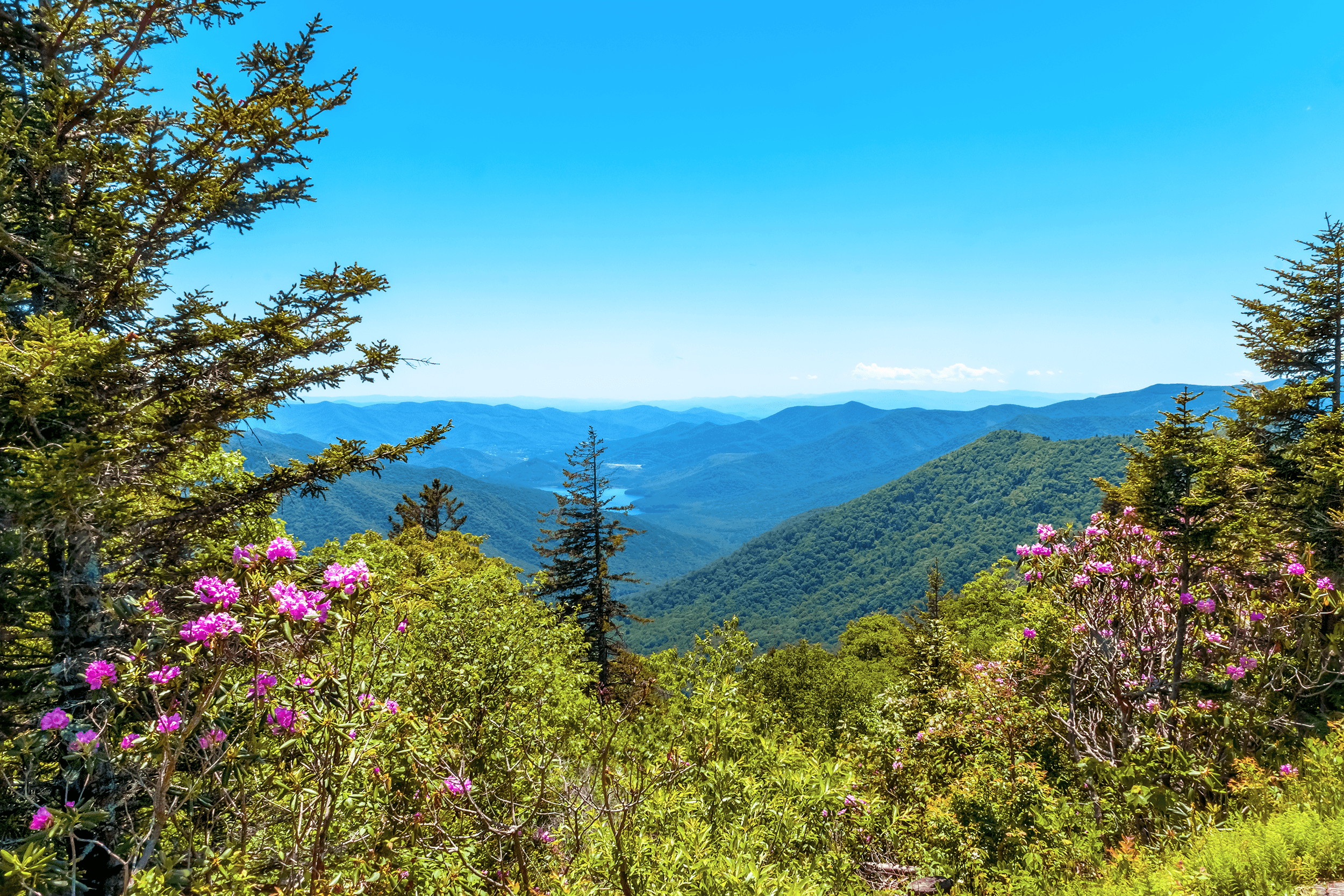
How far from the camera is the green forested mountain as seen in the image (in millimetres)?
A: 145500

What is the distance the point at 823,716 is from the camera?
707 inches

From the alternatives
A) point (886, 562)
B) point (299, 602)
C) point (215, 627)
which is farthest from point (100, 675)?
point (886, 562)

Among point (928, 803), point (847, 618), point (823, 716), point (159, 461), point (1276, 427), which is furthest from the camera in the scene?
point (847, 618)

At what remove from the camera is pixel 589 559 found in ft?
73.7

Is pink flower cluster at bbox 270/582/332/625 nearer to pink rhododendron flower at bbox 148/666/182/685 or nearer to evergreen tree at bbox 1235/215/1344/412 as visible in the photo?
pink rhododendron flower at bbox 148/666/182/685

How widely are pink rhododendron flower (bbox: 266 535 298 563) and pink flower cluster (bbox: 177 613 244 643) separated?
430 millimetres

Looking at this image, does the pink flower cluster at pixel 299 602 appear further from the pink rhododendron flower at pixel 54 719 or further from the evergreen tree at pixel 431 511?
the evergreen tree at pixel 431 511

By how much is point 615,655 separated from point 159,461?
20701mm

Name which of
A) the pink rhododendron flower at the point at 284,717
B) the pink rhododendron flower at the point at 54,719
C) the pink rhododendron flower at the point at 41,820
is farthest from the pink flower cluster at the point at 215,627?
the pink rhododendron flower at the point at 41,820

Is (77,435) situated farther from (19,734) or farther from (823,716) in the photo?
(823,716)

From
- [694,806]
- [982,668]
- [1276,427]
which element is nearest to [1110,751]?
[982,668]

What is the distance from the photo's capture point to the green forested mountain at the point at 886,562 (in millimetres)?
145500

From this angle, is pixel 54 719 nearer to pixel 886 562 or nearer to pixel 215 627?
pixel 215 627

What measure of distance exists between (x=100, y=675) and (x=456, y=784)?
2366 mm
